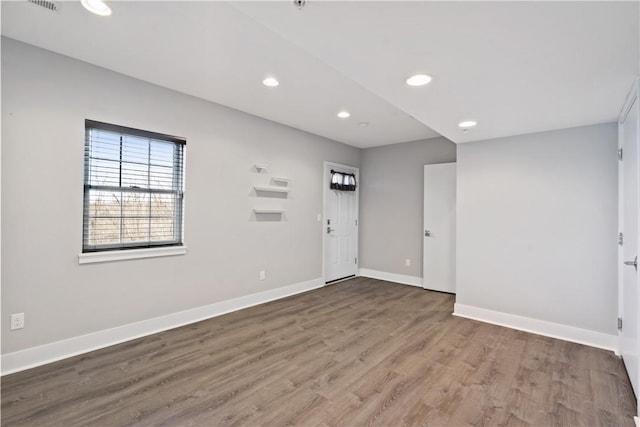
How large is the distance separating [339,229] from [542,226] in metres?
3.06

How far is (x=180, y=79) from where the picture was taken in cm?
297

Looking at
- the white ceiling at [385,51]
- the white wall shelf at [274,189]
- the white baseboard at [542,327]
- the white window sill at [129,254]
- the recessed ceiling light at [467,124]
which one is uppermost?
the white ceiling at [385,51]

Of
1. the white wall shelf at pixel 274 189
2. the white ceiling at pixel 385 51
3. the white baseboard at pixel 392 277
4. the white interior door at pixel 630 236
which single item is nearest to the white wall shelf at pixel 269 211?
the white wall shelf at pixel 274 189

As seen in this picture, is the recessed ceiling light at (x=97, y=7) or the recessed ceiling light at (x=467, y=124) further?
the recessed ceiling light at (x=467, y=124)

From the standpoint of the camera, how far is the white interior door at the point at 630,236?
84.1 inches

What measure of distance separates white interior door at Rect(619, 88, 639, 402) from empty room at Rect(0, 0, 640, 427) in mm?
44

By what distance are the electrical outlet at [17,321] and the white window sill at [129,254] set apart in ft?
1.74

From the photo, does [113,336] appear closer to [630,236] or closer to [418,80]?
[418,80]

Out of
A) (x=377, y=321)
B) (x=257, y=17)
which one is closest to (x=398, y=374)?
(x=377, y=321)

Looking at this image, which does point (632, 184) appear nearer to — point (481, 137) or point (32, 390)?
point (481, 137)

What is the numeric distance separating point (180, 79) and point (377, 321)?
11.1ft

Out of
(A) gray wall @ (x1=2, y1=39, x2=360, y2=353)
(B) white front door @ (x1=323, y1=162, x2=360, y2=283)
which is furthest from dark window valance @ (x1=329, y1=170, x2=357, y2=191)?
(A) gray wall @ (x1=2, y1=39, x2=360, y2=353)

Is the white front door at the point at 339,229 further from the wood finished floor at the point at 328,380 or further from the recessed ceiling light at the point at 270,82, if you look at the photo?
the recessed ceiling light at the point at 270,82

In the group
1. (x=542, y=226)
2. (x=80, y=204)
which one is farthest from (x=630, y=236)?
(x=80, y=204)
